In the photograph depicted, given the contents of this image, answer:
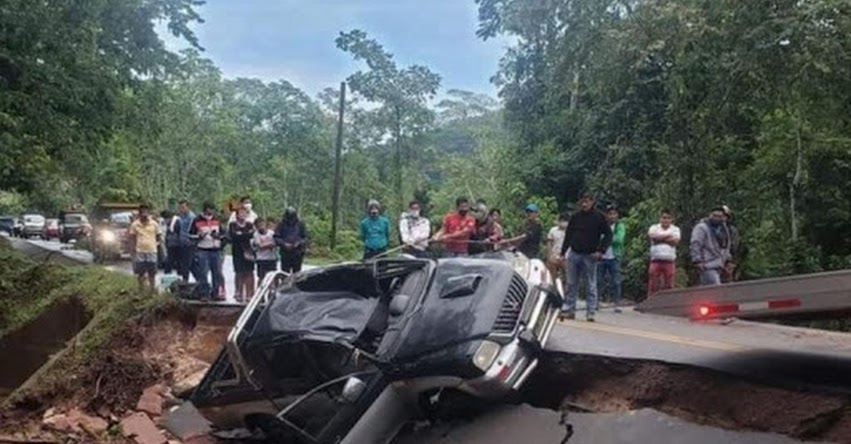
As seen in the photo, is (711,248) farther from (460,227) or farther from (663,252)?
(460,227)

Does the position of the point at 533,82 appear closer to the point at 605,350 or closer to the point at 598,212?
the point at 598,212

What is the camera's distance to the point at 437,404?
6488mm

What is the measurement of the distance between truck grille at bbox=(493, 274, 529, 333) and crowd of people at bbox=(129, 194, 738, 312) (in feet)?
10.4

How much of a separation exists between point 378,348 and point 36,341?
28.6 feet

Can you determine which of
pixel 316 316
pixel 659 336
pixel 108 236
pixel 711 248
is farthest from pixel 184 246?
pixel 108 236

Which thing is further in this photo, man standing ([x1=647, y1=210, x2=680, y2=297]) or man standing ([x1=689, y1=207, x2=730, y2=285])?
man standing ([x1=647, y1=210, x2=680, y2=297])

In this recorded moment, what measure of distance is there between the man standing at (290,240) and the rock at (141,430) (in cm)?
333

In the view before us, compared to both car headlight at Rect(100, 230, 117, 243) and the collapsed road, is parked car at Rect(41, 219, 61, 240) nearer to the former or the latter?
car headlight at Rect(100, 230, 117, 243)

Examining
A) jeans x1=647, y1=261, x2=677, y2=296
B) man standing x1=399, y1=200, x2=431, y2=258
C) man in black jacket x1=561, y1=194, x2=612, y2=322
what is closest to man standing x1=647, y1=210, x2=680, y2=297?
jeans x1=647, y1=261, x2=677, y2=296

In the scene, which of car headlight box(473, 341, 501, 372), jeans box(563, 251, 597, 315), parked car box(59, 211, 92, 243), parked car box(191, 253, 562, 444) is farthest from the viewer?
parked car box(59, 211, 92, 243)

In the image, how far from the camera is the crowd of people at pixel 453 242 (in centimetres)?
1013

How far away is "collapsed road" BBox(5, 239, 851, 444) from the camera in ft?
18.6

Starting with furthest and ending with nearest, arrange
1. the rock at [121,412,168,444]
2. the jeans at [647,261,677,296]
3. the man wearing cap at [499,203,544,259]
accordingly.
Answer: the jeans at [647,261,677,296] < the man wearing cap at [499,203,544,259] < the rock at [121,412,168,444]

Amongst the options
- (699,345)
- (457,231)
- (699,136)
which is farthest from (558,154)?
(699,345)
